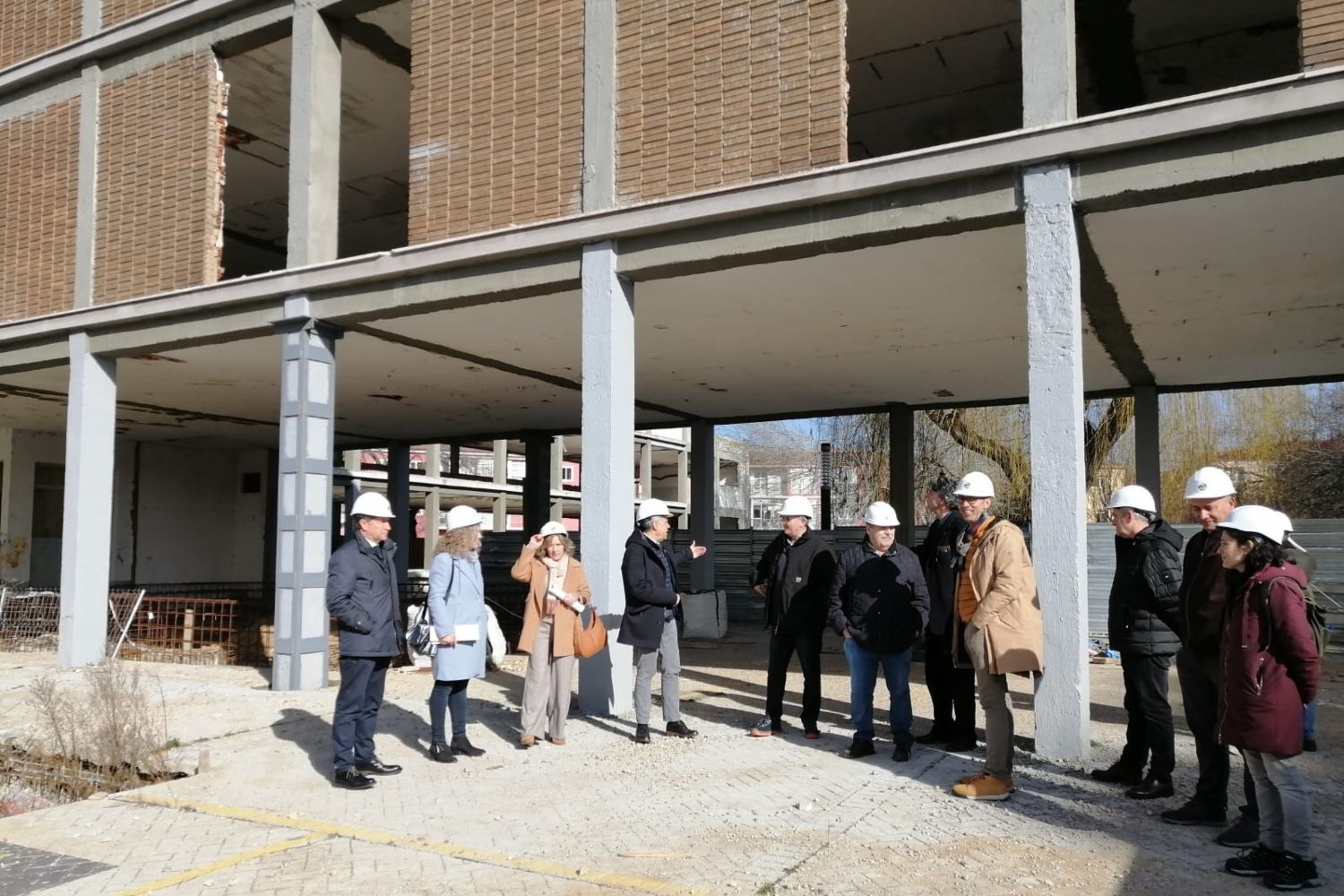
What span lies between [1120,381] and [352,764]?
11369 mm

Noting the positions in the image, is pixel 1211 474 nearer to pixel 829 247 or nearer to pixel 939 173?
pixel 939 173

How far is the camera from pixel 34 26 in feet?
41.1

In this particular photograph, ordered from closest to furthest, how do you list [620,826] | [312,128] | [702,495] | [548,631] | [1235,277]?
[620,826], [548,631], [1235,277], [312,128], [702,495]

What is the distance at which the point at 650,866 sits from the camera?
15.3 feet

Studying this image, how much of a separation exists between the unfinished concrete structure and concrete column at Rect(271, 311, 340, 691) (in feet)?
0.13

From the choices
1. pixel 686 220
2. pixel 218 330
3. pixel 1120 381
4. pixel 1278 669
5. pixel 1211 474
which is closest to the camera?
pixel 1278 669

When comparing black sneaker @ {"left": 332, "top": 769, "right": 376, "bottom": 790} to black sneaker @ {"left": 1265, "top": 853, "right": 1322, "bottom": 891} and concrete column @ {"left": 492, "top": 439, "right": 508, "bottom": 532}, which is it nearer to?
black sneaker @ {"left": 1265, "top": 853, "right": 1322, "bottom": 891}

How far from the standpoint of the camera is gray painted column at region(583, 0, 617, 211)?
27.6 feet

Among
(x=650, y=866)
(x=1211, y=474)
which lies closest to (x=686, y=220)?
(x=1211, y=474)

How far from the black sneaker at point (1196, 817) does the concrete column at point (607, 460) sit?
163 inches

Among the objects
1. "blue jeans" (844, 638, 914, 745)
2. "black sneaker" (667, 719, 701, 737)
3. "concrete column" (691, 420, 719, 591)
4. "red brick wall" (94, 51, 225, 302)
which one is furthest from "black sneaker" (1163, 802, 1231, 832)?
"concrete column" (691, 420, 719, 591)

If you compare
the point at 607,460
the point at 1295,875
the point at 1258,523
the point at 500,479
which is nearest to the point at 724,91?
the point at 607,460

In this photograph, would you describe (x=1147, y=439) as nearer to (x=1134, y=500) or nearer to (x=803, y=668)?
(x=803, y=668)

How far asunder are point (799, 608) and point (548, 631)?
1.77 meters
